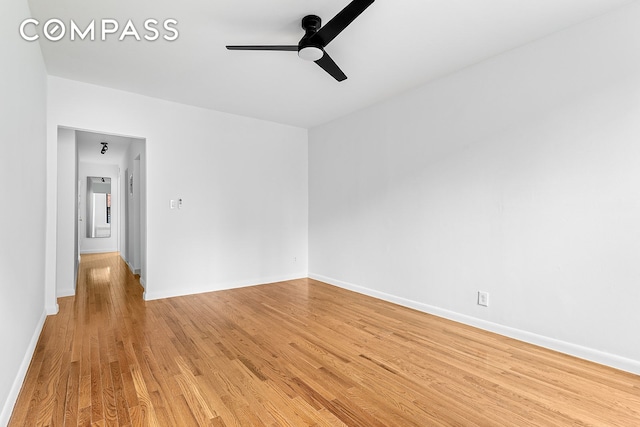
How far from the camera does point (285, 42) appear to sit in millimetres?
2816

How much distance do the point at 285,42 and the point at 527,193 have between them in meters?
2.52

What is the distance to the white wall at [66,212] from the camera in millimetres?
4344

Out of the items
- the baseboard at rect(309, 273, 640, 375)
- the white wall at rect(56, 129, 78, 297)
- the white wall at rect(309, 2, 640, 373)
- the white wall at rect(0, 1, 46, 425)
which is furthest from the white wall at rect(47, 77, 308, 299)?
the baseboard at rect(309, 273, 640, 375)

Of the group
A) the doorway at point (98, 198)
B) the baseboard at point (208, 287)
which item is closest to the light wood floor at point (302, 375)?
the baseboard at point (208, 287)

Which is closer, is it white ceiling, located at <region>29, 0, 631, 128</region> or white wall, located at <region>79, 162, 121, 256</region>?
white ceiling, located at <region>29, 0, 631, 128</region>

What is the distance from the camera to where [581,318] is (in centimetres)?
249

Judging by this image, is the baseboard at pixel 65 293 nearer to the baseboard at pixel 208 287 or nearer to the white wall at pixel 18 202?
the baseboard at pixel 208 287

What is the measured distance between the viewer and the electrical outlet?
121 inches

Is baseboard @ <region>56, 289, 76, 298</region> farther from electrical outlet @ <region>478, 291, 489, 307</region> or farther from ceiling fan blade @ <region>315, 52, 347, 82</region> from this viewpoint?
electrical outlet @ <region>478, 291, 489, 307</region>

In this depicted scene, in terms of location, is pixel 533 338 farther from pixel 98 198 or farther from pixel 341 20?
pixel 98 198

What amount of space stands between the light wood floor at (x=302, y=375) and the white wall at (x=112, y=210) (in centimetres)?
649

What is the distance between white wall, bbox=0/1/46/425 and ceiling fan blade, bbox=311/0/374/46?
177 cm

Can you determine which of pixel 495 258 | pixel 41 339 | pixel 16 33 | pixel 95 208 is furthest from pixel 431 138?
pixel 95 208

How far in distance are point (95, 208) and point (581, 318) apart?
10.7 meters
